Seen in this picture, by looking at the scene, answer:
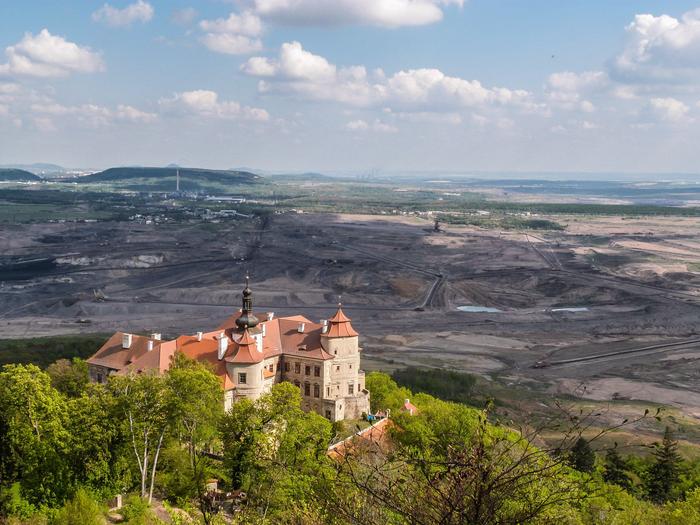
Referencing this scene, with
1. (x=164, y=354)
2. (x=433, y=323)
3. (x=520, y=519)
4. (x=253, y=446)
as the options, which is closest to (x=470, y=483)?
(x=520, y=519)

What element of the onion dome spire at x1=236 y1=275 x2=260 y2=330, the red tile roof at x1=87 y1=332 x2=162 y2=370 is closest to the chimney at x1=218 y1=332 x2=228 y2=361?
the onion dome spire at x1=236 y1=275 x2=260 y2=330

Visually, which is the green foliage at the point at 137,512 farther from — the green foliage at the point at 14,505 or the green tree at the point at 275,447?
the green tree at the point at 275,447

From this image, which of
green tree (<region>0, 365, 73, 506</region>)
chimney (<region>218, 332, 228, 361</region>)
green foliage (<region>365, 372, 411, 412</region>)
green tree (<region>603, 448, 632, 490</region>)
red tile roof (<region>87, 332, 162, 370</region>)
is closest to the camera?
green tree (<region>0, 365, 73, 506</region>)

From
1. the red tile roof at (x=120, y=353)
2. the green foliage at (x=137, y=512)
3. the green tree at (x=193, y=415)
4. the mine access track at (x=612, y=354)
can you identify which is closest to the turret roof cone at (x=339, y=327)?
the red tile roof at (x=120, y=353)

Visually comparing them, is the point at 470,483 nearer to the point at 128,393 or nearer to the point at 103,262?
the point at 128,393

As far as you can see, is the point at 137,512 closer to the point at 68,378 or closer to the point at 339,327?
the point at 68,378

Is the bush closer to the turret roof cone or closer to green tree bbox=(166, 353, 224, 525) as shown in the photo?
green tree bbox=(166, 353, 224, 525)
